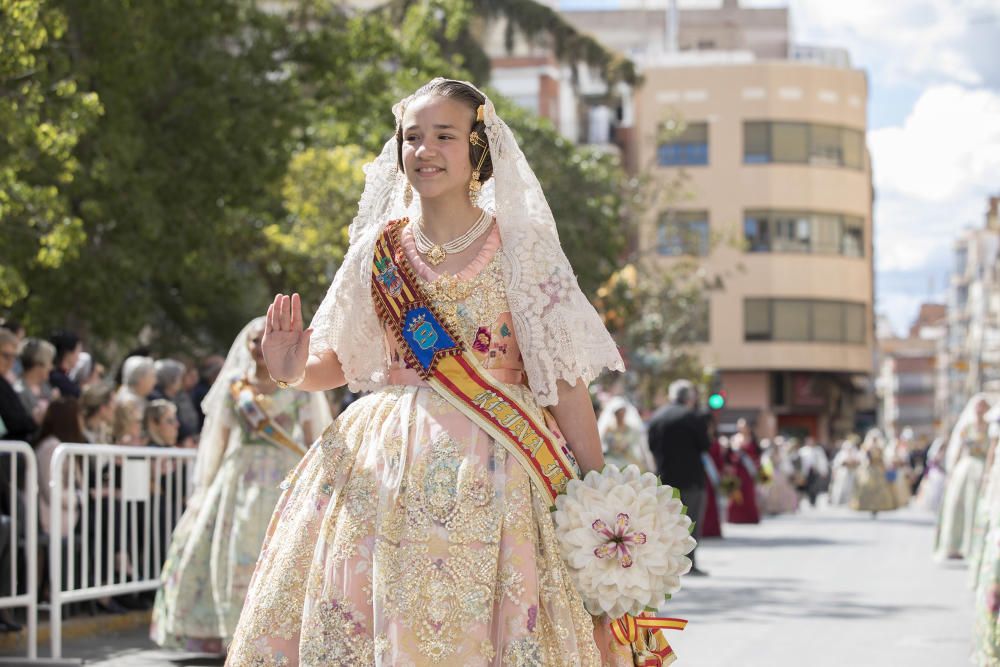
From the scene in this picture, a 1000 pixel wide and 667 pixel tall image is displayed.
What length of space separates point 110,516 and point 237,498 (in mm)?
1414

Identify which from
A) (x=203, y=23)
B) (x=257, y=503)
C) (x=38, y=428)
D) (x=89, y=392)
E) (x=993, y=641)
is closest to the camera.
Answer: (x=993, y=641)

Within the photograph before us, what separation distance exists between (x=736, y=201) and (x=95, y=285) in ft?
142

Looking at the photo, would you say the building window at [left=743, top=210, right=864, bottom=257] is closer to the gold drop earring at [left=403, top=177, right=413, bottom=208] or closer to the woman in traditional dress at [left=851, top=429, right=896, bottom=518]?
the woman in traditional dress at [left=851, top=429, right=896, bottom=518]

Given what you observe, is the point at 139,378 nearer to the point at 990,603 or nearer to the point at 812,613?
the point at 812,613

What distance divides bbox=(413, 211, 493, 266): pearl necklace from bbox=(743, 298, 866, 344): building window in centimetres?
5522

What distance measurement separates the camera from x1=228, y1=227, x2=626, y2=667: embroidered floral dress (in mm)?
4324

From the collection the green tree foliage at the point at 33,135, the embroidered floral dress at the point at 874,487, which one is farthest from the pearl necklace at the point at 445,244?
the embroidered floral dress at the point at 874,487

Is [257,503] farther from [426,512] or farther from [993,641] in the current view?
[426,512]

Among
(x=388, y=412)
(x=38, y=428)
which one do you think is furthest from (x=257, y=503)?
(x=388, y=412)

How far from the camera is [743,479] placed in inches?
1123

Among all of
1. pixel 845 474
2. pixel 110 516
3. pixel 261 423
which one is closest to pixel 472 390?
pixel 261 423

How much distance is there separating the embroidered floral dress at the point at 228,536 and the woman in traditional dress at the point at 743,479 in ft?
62.3

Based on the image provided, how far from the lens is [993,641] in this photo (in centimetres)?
852

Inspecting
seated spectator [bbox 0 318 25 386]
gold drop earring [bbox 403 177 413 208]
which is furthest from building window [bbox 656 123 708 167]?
gold drop earring [bbox 403 177 413 208]
